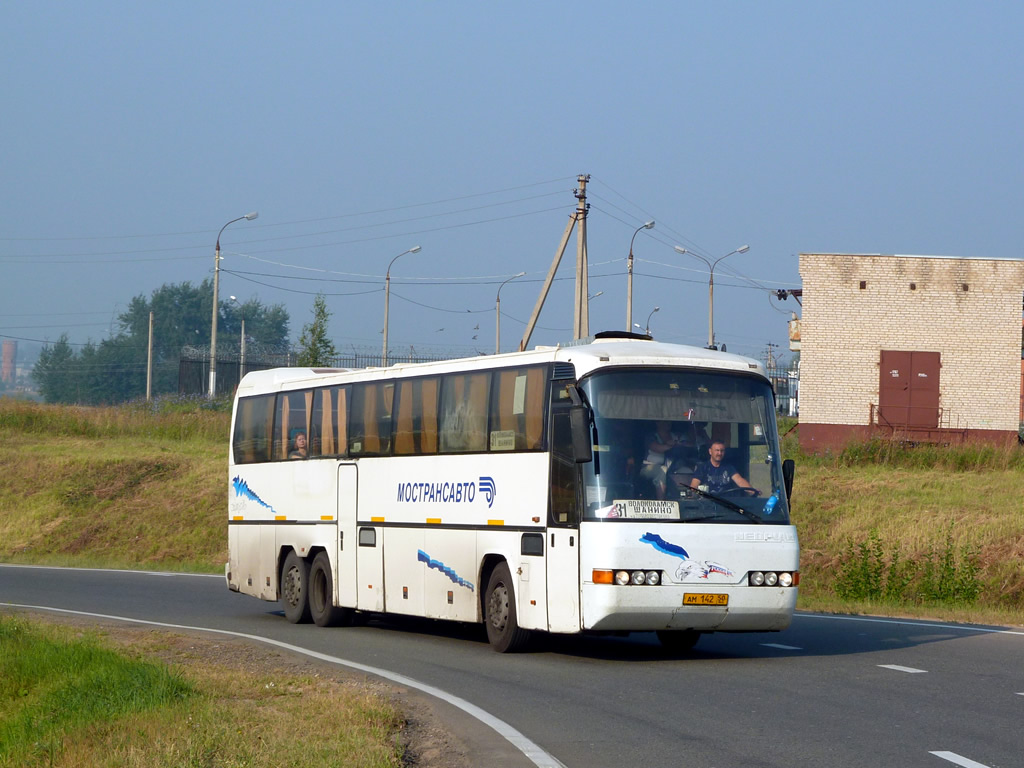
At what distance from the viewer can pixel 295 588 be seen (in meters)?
20.4

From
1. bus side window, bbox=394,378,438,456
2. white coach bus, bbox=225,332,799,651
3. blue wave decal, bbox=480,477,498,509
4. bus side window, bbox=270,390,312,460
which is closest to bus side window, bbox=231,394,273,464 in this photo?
bus side window, bbox=270,390,312,460

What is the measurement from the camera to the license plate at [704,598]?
45.5 feet

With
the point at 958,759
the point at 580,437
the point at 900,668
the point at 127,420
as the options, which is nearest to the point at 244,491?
the point at 580,437

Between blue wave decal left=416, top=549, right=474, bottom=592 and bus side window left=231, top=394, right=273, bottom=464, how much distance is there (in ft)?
16.8

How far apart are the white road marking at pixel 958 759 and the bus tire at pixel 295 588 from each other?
40.8 feet

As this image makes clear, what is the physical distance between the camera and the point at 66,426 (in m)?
55.1

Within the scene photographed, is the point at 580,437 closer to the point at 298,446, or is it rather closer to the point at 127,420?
the point at 298,446

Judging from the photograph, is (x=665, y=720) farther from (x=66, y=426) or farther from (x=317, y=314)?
(x=66, y=426)

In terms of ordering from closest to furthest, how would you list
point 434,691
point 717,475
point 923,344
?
1. point 434,691
2. point 717,475
3. point 923,344

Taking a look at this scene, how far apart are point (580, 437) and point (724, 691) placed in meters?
3.03

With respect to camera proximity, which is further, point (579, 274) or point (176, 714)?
point (579, 274)

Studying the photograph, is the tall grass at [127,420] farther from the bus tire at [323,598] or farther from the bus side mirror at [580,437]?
the bus side mirror at [580,437]

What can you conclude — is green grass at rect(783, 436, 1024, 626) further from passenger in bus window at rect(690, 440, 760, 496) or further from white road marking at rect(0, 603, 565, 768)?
white road marking at rect(0, 603, 565, 768)

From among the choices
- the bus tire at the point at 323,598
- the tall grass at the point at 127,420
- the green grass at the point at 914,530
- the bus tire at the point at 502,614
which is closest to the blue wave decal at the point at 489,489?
the bus tire at the point at 502,614
